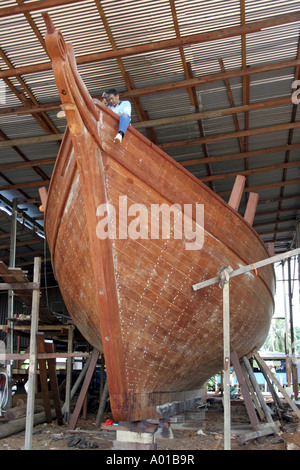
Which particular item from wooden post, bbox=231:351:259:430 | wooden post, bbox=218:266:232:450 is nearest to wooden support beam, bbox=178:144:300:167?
wooden post, bbox=231:351:259:430

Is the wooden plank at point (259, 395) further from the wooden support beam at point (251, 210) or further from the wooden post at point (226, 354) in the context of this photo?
the wooden support beam at point (251, 210)

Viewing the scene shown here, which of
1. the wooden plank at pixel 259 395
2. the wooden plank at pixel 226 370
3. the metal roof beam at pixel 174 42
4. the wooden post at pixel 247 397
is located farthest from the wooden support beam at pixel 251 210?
the wooden plank at pixel 259 395

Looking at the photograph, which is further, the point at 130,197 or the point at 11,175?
the point at 11,175

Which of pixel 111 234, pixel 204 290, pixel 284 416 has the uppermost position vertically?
pixel 111 234

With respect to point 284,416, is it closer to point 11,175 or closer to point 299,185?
point 299,185

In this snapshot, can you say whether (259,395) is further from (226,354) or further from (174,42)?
(174,42)

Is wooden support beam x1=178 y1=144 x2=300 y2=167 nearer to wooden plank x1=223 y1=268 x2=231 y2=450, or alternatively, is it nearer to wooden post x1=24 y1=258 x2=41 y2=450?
wooden post x1=24 y1=258 x2=41 y2=450

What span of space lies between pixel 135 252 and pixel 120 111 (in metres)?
1.48

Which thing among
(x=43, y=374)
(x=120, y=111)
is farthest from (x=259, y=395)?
(x=120, y=111)

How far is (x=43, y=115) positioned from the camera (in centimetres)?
834

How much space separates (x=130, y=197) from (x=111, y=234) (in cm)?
43

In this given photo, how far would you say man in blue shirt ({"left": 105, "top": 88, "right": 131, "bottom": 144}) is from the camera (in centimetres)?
400
